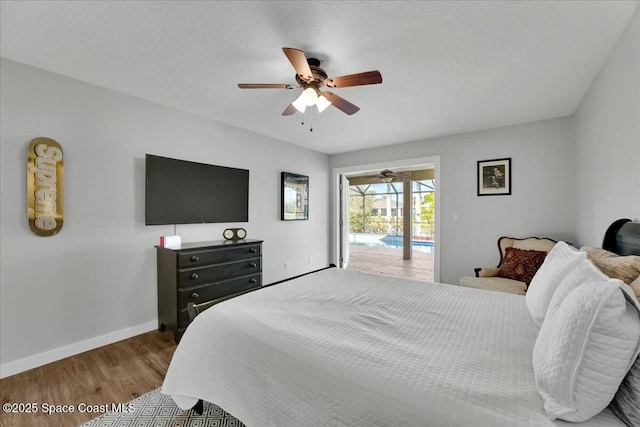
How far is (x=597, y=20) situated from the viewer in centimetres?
173

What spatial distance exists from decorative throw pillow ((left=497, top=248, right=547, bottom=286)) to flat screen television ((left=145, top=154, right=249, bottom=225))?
3407mm

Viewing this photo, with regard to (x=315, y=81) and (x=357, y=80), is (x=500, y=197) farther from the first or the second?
(x=315, y=81)

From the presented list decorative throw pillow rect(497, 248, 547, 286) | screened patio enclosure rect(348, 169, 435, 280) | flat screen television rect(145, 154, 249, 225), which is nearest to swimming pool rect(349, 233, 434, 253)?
screened patio enclosure rect(348, 169, 435, 280)

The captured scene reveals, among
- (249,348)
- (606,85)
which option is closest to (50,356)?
(249,348)

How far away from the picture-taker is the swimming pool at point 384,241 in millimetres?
9078

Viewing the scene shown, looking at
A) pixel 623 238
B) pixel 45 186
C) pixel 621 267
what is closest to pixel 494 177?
pixel 623 238

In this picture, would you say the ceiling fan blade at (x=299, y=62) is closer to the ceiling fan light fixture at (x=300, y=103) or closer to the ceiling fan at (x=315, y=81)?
the ceiling fan at (x=315, y=81)

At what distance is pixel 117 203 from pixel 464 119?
13.4 feet

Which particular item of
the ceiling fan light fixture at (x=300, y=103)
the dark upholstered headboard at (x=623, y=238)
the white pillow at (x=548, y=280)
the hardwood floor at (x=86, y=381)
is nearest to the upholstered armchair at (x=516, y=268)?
the dark upholstered headboard at (x=623, y=238)

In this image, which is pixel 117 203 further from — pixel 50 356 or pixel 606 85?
pixel 606 85

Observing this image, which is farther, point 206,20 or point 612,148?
point 612,148

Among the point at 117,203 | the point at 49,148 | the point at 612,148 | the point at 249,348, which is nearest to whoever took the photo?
the point at 249,348

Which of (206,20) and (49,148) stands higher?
(206,20)

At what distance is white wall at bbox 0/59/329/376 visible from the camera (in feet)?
7.36
